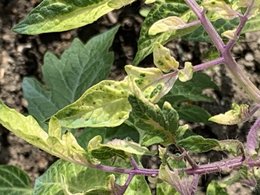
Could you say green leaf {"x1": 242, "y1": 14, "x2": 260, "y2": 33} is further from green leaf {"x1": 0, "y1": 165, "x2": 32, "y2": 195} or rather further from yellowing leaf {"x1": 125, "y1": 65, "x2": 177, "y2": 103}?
green leaf {"x1": 0, "y1": 165, "x2": 32, "y2": 195}

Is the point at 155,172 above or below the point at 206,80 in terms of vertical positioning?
above

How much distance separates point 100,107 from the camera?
1.00m

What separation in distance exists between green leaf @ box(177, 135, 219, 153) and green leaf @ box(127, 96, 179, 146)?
2 centimetres

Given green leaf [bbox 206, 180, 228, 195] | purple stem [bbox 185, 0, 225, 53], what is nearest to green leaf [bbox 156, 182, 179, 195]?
green leaf [bbox 206, 180, 228, 195]

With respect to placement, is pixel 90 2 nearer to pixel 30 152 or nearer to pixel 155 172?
pixel 155 172

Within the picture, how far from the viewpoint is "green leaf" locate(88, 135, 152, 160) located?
954 mm

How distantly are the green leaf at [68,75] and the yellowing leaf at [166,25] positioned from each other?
18.8 inches

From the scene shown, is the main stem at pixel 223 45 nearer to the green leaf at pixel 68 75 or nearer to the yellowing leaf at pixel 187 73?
the yellowing leaf at pixel 187 73

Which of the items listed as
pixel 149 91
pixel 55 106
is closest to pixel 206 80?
pixel 55 106

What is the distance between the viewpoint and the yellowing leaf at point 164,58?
962mm

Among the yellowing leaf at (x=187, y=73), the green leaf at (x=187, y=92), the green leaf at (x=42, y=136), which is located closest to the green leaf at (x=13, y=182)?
the green leaf at (x=187, y=92)

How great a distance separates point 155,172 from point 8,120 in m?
0.23

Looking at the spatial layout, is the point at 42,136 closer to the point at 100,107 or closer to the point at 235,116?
the point at 100,107

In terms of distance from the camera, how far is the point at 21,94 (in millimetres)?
1657
